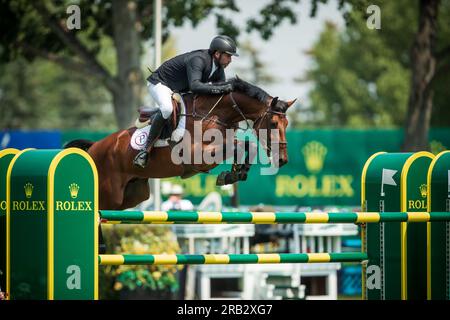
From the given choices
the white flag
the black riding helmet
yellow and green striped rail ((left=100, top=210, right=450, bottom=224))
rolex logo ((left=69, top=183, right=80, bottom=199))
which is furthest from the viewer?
→ the black riding helmet

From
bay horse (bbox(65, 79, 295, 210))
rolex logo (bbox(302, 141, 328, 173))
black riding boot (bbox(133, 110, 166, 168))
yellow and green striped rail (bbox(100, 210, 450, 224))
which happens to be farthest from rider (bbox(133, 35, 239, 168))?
rolex logo (bbox(302, 141, 328, 173))

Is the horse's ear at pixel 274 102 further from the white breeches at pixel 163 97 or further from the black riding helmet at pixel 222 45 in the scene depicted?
the white breeches at pixel 163 97

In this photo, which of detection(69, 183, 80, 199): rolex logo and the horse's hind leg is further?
the horse's hind leg

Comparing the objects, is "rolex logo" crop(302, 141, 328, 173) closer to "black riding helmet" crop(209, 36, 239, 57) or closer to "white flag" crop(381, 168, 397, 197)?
"black riding helmet" crop(209, 36, 239, 57)

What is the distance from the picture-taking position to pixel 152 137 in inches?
374

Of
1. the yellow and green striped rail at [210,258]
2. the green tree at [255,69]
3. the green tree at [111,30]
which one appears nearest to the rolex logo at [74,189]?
the yellow and green striped rail at [210,258]

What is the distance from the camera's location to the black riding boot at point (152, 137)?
944cm

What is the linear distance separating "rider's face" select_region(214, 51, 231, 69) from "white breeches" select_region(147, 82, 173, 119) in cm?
58

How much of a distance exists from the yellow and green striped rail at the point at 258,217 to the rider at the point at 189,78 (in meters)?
1.88

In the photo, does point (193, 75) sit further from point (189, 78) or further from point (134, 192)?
point (134, 192)

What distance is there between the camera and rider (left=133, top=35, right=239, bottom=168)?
358 inches

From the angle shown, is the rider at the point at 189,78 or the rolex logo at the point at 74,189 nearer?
the rolex logo at the point at 74,189

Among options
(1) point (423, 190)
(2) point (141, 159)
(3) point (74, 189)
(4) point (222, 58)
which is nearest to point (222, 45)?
(4) point (222, 58)
